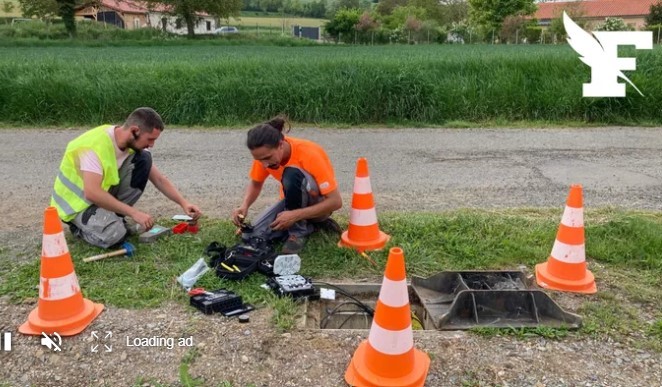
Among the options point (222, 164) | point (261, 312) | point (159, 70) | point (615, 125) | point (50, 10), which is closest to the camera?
point (261, 312)

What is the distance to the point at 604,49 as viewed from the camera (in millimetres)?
11805

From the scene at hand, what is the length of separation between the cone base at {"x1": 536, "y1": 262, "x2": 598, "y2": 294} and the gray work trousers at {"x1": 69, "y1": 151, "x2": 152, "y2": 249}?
3.17 metres

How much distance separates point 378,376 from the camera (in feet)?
8.92

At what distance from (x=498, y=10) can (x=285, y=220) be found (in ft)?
178

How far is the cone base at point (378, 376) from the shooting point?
2.69m

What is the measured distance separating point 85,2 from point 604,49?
49.5m

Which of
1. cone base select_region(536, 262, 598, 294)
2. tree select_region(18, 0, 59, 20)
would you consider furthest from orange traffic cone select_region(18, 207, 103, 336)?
tree select_region(18, 0, 59, 20)

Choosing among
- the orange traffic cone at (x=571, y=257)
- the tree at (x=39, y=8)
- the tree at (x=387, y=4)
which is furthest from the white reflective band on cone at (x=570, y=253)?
the tree at (x=387, y=4)

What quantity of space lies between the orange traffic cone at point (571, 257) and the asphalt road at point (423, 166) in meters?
1.68

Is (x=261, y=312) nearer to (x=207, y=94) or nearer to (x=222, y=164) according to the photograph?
(x=222, y=164)

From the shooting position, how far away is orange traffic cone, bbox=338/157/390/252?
4.37m

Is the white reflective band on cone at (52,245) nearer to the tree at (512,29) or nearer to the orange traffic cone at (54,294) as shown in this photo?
the orange traffic cone at (54,294)

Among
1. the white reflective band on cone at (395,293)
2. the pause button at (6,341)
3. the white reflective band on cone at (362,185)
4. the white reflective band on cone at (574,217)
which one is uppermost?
the white reflective band on cone at (362,185)

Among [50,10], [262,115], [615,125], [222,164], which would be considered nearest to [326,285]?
[222,164]
